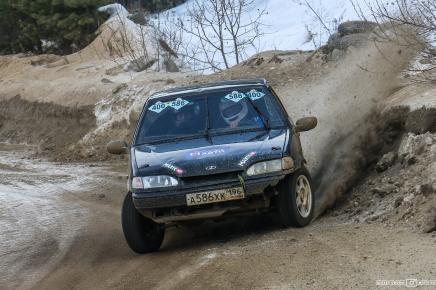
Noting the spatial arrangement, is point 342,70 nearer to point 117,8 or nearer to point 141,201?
point 141,201

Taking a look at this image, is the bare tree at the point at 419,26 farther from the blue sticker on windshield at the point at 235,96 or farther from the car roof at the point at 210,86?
the blue sticker on windshield at the point at 235,96

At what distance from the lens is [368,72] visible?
12820 millimetres

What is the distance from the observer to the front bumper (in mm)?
7357

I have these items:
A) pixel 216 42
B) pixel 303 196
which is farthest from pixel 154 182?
pixel 216 42

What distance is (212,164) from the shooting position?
7.44 metres

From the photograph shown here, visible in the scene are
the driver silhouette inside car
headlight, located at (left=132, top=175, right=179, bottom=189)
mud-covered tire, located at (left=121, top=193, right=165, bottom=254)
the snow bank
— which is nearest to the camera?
headlight, located at (left=132, top=175, right=179, bottom=189)

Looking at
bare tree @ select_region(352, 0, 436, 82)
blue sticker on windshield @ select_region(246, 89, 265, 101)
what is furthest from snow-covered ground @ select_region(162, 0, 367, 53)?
blue sticker on windshield @ select_region(246, 89, 265, 101)

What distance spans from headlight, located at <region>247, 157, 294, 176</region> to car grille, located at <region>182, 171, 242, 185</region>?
0.14 metres

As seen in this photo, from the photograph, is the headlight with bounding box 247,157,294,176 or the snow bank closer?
the headlight with bounding box 247,157,294,176

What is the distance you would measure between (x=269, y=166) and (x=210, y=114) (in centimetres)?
131

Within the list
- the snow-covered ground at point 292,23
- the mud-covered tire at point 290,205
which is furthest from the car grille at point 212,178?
the snow-covered ground at point 292,23

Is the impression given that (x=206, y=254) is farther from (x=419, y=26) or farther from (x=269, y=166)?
(x=419, y=26)

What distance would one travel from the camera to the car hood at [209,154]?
24.4ft

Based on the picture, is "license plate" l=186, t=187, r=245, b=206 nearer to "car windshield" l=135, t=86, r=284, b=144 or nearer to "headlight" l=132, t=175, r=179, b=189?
"headlight" l=132, t=175, r=179, b=189
